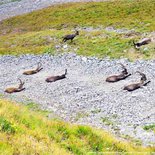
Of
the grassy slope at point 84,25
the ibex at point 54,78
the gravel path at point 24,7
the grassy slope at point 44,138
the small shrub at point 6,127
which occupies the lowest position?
the gravel path at point 24,7

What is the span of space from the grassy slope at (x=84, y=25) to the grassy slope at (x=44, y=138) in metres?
21.0

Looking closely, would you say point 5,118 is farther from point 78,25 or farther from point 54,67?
point 78,25

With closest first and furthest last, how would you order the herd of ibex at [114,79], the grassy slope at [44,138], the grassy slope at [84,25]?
the grassy slope at [44,138] → the herd of ibex at [114,79] → the grassy slope at [84,25]

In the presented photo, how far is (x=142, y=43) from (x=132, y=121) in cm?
1739

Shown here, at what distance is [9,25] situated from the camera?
7375 centimetres

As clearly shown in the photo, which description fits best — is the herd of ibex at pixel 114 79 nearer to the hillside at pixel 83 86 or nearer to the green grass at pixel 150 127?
the hillside at pixel 83 86

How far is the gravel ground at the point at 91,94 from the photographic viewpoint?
22.6 metres

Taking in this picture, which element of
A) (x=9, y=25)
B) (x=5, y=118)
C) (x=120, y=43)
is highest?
(x=5, y=118)

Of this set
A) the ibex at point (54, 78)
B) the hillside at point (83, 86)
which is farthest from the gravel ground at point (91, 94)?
the ibex at point (54, 78)

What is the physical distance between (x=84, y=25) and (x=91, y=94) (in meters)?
29.6

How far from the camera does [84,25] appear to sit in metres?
56.4

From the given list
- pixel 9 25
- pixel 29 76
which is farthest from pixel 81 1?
pixel 29 76

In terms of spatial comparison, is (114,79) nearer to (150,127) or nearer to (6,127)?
(150,127)

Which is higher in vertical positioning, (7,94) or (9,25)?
(7,94)
